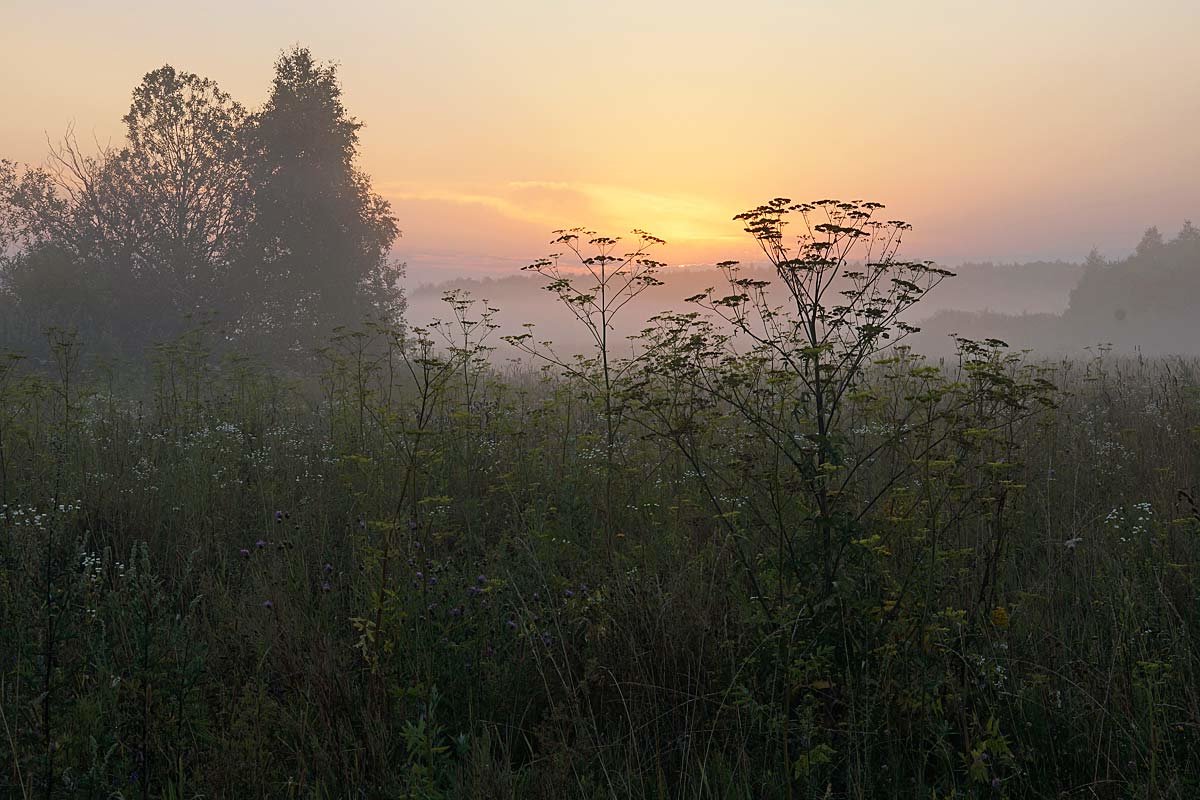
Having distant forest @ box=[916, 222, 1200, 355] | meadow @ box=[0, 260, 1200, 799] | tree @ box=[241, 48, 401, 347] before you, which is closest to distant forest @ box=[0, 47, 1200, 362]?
tree @ box=[241, 48, 401, 347]

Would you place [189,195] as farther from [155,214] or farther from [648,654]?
[648,654]

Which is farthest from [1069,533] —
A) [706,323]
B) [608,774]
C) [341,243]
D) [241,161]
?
[241,161]

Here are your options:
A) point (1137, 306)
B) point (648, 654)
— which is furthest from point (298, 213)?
point (1137, 306)

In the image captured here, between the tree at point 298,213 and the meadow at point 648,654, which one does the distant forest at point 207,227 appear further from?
the meadow at point 648,654

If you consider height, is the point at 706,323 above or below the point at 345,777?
above

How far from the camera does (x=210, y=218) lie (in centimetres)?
2288

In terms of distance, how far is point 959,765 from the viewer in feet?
9.76

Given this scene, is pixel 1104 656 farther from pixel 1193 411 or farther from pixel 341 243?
pixel 341 243

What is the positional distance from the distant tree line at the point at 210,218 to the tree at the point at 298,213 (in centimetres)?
4

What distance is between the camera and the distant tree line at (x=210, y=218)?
22344 millimetres

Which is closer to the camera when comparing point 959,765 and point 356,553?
point 959,765

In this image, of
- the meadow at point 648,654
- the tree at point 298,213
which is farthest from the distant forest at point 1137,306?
the meadow at point 648,654

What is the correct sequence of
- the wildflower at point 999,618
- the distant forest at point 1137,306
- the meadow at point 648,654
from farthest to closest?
the distant forest at point 1137,306 < the wildflower at point 999,618 < the meadow at point 648,654

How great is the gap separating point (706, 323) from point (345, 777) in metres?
3.88
